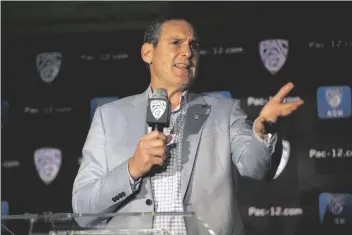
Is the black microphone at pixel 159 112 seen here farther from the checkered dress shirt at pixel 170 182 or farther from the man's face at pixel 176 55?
the man's face at pixel 176 55

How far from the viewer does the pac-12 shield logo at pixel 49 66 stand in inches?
152

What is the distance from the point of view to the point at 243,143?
193 cm

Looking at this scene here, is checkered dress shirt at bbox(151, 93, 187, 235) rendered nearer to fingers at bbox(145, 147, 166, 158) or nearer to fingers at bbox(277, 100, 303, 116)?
fingers at bbox(145, 147, 166, 158)

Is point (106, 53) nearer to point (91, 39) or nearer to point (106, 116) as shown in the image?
point (91, 39)

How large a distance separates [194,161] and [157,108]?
1.02 ft

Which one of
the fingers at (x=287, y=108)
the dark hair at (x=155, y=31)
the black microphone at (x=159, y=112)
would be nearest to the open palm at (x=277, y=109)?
the fingers at (x=287, y=108)

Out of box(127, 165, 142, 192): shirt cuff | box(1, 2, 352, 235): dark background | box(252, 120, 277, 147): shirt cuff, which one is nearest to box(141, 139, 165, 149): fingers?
box(127, 165, 142, 192): shirt cuff

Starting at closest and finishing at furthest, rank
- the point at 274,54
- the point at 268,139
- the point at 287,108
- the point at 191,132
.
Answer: the point at 287,108
the point at 268,139
the point at 191,132
the point at 274,54

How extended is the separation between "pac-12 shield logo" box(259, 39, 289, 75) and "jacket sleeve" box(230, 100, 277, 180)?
159 centimetres

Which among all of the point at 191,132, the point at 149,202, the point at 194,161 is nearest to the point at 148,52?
the point at 191,132

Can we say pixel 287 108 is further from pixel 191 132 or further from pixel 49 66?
pixel 49 66

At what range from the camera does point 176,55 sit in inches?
82.1

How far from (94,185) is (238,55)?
2.00 m

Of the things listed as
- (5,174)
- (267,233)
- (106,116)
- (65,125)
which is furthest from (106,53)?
(106,116)
